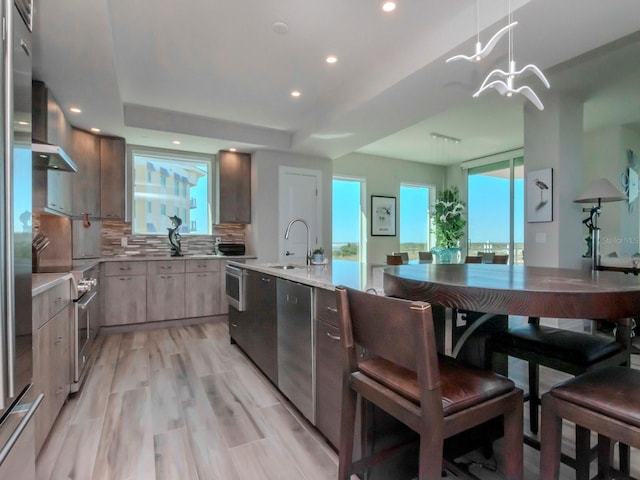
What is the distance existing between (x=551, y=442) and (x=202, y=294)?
4291 millimetres

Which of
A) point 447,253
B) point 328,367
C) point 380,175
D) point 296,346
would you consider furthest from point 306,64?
point 447,253

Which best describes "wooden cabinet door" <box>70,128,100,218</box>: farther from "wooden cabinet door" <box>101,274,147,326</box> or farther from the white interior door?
the white interior door

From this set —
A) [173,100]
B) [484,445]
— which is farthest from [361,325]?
[173,100]

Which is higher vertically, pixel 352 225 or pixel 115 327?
pixel 352 225

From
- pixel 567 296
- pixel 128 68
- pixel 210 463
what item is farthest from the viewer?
pixel 128 68

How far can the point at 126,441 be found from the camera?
6.25 feet

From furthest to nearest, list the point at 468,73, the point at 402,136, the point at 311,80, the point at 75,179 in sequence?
the point at 402,136 < the point at 75,179 < the point at 311,80 < the point at 468,73

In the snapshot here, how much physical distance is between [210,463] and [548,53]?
11.1ft

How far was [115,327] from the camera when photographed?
13.7 feet

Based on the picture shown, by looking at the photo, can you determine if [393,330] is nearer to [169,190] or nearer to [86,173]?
[86,173]

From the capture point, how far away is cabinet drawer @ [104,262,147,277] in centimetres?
412

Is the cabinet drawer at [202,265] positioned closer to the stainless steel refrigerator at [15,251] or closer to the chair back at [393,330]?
the stainless steel refrigerator at [15,251]

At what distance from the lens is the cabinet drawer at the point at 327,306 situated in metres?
1.68

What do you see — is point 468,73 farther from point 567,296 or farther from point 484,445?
point 484,445
